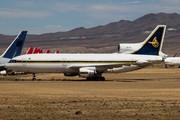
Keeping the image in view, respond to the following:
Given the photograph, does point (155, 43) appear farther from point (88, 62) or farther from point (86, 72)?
point (86, 72)

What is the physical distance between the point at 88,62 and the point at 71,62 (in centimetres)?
267

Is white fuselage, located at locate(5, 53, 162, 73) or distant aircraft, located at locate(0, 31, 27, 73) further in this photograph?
distant aircraft, located at locate(0, 31, 27, 73)

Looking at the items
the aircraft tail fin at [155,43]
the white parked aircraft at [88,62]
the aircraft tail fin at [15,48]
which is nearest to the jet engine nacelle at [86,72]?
the white parked aircraft at [88,62]

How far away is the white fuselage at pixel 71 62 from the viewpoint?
156 feet

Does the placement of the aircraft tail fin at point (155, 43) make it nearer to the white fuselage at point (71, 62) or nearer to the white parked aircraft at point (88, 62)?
the white parked aircraft at point (88, 62)

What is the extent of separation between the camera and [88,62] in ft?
160

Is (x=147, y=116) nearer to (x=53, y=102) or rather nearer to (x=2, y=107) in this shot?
(x=53, y=102)

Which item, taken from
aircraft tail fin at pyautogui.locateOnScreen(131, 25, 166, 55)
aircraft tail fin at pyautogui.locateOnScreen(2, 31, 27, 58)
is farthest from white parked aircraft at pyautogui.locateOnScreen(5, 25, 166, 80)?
aircraft tail fin at pyautogui.locateOnScreen(2, 31, 27, 58)

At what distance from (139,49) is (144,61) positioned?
3.26 metres

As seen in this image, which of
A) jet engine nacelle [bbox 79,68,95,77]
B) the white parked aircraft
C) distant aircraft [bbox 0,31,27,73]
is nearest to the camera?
jet engine nacelle [bbox 79,68,95,77]

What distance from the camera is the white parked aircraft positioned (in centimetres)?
4762

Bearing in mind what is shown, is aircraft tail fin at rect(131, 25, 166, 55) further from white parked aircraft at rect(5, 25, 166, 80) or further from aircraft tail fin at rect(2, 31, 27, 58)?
aircraft tail fin at rect(2, 31, 27, 58)

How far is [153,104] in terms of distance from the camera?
2209 centimetres

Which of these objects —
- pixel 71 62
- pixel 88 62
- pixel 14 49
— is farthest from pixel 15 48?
pixel 88 62
